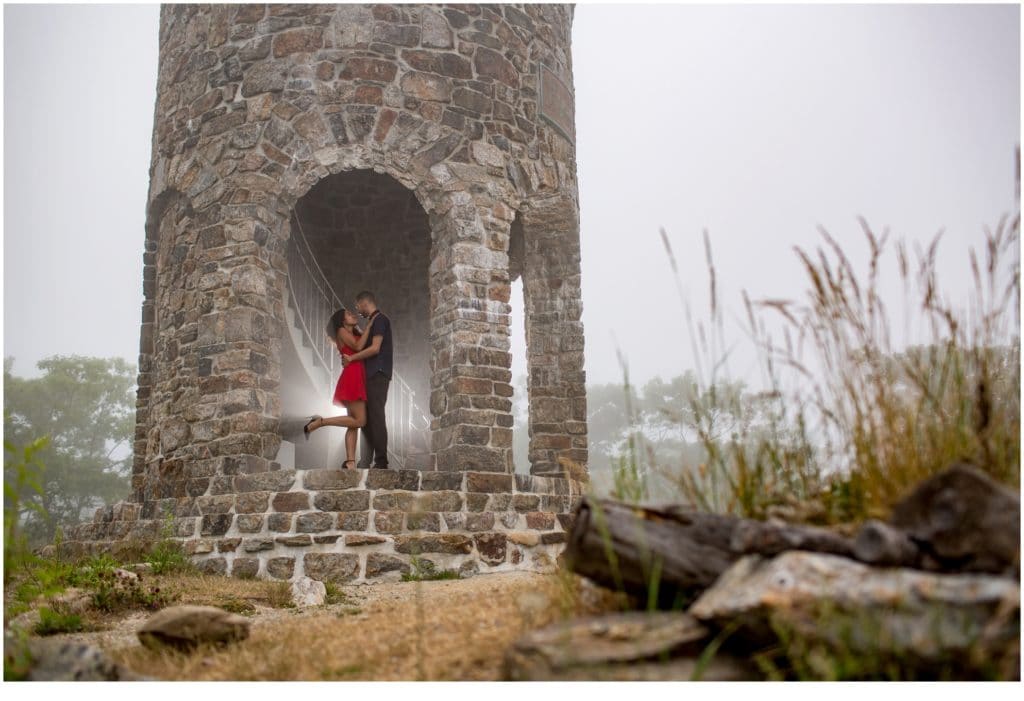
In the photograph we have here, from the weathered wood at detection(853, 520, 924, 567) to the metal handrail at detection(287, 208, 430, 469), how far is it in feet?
28.0

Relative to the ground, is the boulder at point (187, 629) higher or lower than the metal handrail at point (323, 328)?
lower

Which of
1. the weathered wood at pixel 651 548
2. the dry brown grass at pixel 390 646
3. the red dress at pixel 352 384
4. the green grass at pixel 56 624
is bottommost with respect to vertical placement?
the green grass at pixel 56 624

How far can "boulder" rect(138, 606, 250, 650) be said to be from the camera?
388 cm

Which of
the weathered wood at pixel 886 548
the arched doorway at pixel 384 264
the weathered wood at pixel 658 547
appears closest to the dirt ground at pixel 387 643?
the weathered wood at pixel 658 547

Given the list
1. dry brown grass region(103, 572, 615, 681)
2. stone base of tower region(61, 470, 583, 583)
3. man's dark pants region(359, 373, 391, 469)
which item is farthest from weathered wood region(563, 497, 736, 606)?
man's dark pants region(359, 373, 391, 469)

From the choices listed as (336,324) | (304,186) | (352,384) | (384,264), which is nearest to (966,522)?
(352,384)

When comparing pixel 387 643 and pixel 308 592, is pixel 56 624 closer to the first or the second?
pixel 308 592

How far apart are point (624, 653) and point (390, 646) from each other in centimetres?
116

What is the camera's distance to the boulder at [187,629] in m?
3.88

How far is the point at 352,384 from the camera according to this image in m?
7.95

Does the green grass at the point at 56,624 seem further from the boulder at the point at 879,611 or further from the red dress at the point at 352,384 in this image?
the boulder at the point at 879,611

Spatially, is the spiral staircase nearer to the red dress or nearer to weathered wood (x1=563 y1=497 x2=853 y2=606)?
the red dress

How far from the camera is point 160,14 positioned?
1002cm

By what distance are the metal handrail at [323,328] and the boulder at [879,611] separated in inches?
332
